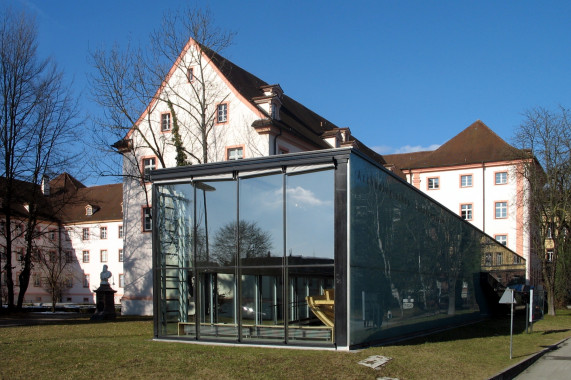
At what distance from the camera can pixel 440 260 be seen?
78.3ft

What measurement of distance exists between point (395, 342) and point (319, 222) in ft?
14.7

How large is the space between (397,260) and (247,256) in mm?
4871

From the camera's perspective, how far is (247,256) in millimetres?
16672

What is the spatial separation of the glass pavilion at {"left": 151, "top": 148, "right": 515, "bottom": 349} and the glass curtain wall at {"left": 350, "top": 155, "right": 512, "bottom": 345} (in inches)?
2.3

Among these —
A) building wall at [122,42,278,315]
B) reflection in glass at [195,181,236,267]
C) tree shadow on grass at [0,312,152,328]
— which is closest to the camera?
reflection in glass at [195,181,236,267]

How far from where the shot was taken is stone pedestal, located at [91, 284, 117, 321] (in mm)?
25375

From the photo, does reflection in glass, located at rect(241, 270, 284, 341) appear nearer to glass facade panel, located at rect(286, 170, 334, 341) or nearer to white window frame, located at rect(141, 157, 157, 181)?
glass facade panel, located at rect(286, 170, 334, 341)

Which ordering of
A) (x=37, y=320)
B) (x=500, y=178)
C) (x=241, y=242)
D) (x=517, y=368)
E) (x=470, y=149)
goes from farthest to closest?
(x=470, y=149) < (x=500, y=178) < (x=37, y=320) < (x=241, y=242) < (x=517, y=368)

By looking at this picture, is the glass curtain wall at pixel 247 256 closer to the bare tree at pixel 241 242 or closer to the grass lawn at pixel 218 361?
the bare tree at pixel 241 242

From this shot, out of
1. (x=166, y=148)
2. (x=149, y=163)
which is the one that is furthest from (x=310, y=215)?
(x=149, y=163)

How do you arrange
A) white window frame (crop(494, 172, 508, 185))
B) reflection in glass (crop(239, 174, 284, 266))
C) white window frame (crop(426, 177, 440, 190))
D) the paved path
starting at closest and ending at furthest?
the paved path → reflection in glass (crop(239, 174, 284, 266)) → white window frame (crop(494, 172, 508, 185)) → white window frame (crop(426, 177, 440, 190))

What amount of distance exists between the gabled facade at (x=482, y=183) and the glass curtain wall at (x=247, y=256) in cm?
3668

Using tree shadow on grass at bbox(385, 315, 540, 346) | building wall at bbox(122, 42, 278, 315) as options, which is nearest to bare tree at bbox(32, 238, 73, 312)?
building wall at bbox(122, 42, 278, 315)

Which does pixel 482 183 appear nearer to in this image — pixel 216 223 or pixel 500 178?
pixel 500 178
